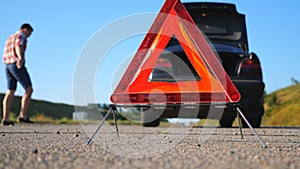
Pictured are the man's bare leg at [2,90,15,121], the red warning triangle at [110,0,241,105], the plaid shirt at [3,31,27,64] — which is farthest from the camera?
the plaid shirt at [3,31,27,64]

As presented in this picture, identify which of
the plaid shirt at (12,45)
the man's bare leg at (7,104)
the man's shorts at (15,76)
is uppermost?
the plaid shirt at (12,45)

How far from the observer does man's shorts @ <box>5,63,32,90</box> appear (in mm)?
8992

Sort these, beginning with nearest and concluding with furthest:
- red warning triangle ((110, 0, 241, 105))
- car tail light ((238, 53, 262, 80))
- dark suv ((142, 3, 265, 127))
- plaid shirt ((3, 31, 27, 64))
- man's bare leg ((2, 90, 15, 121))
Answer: red warning triangle ((110, 0, 241, 105)) < dark suv ((142, 3, 265, 127)) < car tail light ((238, 53, 262, 80)) < man's bare leg ((2, 90, 15, 121)) < plaid shirt ((3, 31, 27, 64))

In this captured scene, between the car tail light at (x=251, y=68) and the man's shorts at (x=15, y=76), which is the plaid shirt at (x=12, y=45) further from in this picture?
the car tail light at (x=251, y=68)

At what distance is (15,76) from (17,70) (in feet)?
0.40

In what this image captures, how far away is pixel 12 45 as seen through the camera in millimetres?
9234

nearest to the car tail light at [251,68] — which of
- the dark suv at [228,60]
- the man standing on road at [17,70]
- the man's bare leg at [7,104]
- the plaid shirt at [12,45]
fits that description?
the dark suv at [228,60]

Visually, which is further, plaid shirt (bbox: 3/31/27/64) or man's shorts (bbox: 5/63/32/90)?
plaid shirt (bbox: 3/31/27/64)

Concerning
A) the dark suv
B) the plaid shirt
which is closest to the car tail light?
the dark suv

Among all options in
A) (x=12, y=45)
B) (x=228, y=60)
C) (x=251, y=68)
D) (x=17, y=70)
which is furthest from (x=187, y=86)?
(x=12, y=45)

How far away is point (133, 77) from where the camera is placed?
14.8 feet

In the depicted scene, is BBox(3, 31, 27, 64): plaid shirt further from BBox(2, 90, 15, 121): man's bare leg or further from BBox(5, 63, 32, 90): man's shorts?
BBox(2, 90, 15, 121): man's bare leg

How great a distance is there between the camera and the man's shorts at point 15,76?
8992mm

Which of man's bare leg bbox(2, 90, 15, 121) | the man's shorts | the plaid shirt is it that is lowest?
man's bare leg bbox(2, 90, 15, 121)
